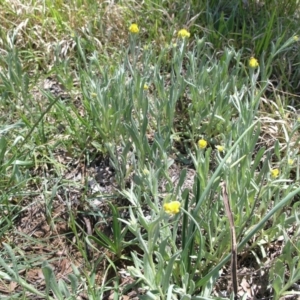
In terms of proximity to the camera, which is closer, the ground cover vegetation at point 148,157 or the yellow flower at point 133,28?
the ground cover vegetation at point 148,157

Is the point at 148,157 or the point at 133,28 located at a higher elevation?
the point at 133,28

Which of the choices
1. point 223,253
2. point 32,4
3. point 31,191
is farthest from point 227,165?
point 32,4

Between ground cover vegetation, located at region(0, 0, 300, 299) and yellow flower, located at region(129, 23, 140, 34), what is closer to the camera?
ground cover vegetation, located at region(0, 0, 300, 299)

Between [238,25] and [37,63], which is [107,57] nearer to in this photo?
[37,63]

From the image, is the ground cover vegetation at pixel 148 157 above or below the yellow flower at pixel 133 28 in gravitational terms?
below

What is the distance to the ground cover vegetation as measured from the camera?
4.33ft

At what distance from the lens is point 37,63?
2.28 m

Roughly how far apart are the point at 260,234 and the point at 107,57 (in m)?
1.10

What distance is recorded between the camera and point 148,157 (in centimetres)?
162

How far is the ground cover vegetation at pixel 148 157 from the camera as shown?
52.0 inches

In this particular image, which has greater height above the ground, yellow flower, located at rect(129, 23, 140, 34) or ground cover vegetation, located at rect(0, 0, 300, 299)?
yellow flower, located at rect(129, 23, 140, 34)

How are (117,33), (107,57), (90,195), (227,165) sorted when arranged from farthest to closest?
(117,33) < (107,57) < (90,195) < (227,165)

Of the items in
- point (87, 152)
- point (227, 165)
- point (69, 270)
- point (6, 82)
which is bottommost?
point (69, 270)

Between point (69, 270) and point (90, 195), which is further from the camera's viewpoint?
point (90, 195)
